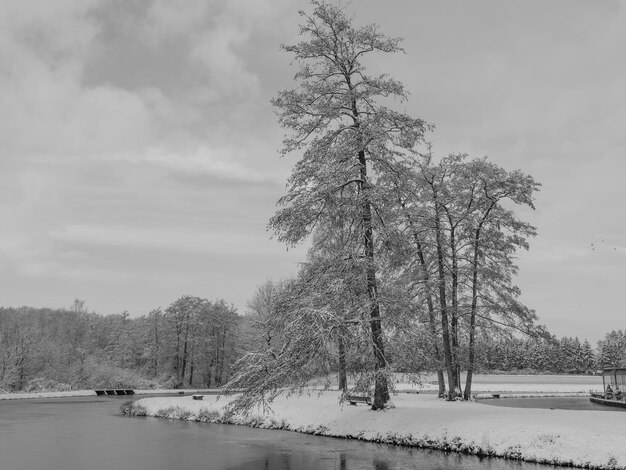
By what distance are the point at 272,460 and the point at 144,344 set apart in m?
80.5

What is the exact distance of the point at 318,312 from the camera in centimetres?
1892

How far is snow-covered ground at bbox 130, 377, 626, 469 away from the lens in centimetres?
1566

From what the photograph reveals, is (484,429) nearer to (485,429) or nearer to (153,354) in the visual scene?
(485,429)

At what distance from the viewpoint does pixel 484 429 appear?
18781mm

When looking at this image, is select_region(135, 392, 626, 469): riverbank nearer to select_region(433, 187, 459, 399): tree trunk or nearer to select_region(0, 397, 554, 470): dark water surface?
select_region(0, 397, 554, 470): dark water surface

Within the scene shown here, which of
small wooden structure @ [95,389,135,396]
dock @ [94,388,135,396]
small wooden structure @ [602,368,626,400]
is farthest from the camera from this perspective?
small wooden structure @ [95,389,135,396]

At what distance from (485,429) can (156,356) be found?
76843 millimetres

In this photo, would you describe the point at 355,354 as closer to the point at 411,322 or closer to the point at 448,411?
the point at 411,322

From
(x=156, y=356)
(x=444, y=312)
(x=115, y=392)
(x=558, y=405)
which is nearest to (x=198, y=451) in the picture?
(x=444, y=312)

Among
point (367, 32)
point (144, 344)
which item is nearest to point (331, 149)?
point (367, 32)

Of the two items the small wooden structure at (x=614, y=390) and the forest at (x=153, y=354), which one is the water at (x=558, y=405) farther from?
the forest at (x=153, y=354)

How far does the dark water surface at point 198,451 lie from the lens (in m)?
17.0

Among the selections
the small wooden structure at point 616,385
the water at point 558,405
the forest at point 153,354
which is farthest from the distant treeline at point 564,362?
the water at point 558,405

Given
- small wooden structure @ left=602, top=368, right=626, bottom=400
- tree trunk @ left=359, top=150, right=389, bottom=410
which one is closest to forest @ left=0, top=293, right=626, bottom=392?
small wooden structure @ left=602, top=368, right=626, bottom=400
